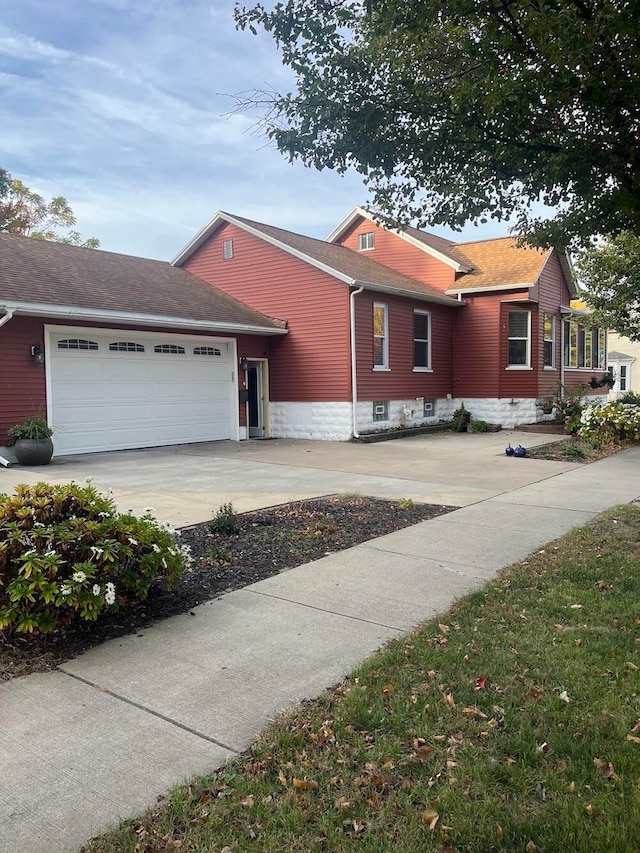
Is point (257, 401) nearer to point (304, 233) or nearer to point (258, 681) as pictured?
point (304, 233)

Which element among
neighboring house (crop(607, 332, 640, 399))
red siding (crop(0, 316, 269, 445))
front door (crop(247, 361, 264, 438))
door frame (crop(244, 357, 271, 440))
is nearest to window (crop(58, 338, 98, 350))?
red siding (crop(0, 316, 269, 445))

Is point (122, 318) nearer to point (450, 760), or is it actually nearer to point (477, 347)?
point (477, 347)

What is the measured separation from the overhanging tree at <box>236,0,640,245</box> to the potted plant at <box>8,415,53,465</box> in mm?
8305

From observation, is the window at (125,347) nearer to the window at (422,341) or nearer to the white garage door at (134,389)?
the white garage door at (134,389)

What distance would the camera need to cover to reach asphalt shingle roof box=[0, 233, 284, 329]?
13.1 meters

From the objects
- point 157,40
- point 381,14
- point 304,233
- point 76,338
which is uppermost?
point 304,233

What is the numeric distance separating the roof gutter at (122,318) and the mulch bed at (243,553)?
7.34 meters

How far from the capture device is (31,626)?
3596 millimetres

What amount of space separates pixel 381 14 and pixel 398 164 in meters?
1.34

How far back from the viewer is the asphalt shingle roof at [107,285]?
42.9 feet

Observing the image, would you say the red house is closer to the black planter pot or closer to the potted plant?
the potted plant

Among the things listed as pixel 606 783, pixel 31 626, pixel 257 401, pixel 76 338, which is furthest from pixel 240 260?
pixel 606 783

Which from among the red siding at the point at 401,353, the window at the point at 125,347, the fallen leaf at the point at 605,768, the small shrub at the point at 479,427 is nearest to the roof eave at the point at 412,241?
the red siding at the point at 401,353

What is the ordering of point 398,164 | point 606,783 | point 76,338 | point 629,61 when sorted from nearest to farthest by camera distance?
point 606,783
point 629,61
point 398,164
point 76,338
